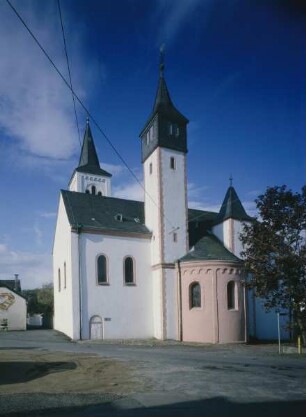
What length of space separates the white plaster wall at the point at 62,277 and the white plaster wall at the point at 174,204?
7016mm

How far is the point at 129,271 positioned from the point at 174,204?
6.13 metres

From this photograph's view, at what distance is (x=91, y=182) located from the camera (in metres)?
54.3

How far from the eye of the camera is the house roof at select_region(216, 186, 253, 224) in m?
33.4

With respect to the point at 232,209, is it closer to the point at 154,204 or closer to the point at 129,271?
the point at 154,204

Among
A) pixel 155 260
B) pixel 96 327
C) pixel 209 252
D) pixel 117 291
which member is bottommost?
pixel 96 327

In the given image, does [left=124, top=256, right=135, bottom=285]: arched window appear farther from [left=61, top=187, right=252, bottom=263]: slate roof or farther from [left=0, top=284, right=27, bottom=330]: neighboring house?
[left=0, top=284, right=27, bottom=330]: neighboring house

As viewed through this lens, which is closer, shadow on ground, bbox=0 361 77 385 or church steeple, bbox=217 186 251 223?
shadow on ground, bbox=0 361 77 385

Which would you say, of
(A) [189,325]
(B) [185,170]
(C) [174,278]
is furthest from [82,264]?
(B) [185,170]

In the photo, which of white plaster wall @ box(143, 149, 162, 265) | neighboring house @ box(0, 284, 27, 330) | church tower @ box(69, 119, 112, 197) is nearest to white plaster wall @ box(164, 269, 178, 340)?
white plaster wall @ box(143, 149, 162, 265)

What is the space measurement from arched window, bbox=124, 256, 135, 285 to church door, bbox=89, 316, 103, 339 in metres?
3.57

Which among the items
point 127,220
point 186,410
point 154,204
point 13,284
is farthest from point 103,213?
point 13,284

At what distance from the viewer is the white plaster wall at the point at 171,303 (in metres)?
29.1

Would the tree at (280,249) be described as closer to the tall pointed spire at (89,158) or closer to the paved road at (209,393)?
the paved road at (209,393)

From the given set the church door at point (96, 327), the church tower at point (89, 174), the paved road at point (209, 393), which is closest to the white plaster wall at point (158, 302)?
the church door at point (96, 327)
